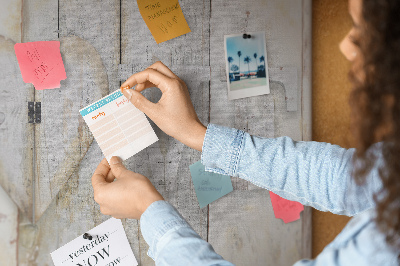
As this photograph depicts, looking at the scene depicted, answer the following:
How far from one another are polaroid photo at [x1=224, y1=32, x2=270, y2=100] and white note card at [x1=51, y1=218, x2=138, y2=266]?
49 cm

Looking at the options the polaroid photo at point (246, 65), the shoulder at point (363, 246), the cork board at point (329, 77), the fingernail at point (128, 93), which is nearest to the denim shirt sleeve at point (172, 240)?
the shoulder at point (363, 246)

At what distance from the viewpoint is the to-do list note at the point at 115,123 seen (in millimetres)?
817

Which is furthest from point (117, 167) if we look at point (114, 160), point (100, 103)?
point (100, 103)

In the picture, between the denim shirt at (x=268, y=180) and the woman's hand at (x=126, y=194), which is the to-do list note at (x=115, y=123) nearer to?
the woman's hand at (x=126, y=194)

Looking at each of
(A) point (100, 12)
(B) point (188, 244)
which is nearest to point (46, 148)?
(A) point (100, 12)

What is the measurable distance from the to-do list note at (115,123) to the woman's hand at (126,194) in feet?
0.20

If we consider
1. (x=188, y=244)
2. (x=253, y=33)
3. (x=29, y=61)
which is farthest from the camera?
(x=253, y=33)

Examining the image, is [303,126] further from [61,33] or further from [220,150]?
[61,33]

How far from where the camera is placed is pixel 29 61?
835mm

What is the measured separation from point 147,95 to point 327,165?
1.58 ft

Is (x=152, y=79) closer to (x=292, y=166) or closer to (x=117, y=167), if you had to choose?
(x=117, y=167)

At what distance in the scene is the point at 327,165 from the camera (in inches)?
27.1

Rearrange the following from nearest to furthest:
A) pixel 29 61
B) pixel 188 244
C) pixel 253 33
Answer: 1. pixel 188 244
2. pixel 29 61
3. pixel 253 33

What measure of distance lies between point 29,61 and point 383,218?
0.83 meters
